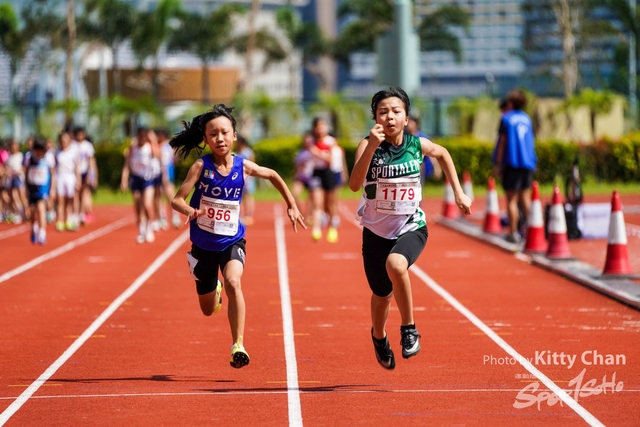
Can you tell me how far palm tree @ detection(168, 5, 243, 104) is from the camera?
6943 centimetres

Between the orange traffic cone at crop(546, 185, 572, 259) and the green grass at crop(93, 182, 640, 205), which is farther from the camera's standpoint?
the green grass at crop(93, 182, 640, 205)

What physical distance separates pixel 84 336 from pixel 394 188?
3.54 metres

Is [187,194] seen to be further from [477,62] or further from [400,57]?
[477,62]

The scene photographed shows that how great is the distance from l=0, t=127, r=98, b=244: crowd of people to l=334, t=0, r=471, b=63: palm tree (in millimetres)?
36835

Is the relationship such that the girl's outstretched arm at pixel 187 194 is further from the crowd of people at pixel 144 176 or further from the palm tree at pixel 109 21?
the palm tree at pixel 109 21

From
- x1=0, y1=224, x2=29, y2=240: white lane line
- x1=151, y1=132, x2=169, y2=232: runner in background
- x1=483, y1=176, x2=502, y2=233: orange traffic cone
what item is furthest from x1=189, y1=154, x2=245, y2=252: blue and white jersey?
x1=0, y1=224, x2=29, y2=240: white lane line

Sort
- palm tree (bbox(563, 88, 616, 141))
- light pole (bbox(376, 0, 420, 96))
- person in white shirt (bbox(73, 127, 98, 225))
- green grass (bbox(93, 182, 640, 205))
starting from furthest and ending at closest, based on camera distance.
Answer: palm tree (bbox(563, 88, 616, 141)) < green grass (bbox(93, 182, 640, 205)) < person in white shirt (bbox(73, 127, 98, 225)) < light pole (bbox(376, 0, 420, 96))

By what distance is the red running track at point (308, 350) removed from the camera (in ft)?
23.8

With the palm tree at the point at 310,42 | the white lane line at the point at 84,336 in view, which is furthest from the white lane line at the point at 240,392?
the palm tree at the point at 310,42

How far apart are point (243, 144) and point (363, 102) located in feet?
57.4

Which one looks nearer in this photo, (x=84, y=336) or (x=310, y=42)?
(x=84, y=336)

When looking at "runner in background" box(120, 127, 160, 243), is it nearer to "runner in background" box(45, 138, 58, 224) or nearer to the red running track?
"runner in background" box(45, 138, 58, 224)

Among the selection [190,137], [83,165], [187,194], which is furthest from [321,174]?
[187,194]

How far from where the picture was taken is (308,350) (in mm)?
9539
